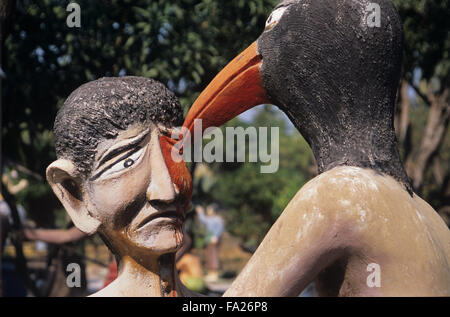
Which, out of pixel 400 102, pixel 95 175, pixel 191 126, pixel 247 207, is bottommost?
pixel 247 207

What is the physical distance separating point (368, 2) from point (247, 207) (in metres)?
10.2

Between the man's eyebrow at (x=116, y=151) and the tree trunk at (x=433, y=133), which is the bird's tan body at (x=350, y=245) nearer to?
the man's eyebrow at (x=116, y=151)

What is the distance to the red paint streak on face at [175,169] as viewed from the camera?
2.10m

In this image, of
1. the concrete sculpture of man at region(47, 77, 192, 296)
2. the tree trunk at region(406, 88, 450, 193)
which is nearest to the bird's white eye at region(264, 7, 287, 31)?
the concrete sculpture of man at region(47, 77, 192, 296)

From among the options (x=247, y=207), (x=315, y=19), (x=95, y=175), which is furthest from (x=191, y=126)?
(x=247, y=207)

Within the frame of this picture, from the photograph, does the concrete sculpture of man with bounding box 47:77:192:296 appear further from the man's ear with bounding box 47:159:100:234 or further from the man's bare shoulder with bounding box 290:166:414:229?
the man's bare shoulder with bounding box 290:166:414:229

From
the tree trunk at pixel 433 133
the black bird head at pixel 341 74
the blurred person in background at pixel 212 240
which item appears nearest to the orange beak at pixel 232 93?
the black bird head at pixel 341 74

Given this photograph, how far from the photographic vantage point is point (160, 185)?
6.66 feet

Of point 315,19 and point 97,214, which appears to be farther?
point 97,214

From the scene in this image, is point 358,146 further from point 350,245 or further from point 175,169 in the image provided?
point 175,169

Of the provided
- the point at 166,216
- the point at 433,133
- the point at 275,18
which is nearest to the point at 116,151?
the point at 166,216

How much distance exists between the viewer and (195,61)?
415 cm

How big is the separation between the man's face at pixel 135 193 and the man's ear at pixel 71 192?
4 centimetres
